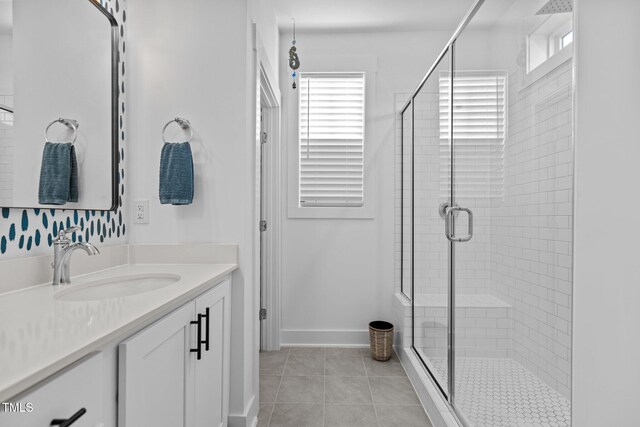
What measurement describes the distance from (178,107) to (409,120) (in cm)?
175

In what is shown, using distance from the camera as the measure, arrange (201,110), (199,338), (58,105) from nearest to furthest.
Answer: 1. (199,338)
2. (58,105)
3. (201,110)

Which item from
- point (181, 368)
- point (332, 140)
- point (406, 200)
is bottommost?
point (181, 368)

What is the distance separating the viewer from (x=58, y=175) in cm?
126

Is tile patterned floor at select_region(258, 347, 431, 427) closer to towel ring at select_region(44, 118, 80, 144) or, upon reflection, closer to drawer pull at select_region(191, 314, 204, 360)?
drawer pull at select_region(191, 314, 204, 360)

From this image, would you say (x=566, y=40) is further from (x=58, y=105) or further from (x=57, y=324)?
(x=58, y=105)

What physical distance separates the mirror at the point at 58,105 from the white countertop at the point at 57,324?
36 centimetres

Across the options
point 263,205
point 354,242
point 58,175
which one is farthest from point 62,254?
point 354,242

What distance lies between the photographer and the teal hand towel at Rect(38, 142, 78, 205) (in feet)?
3.97

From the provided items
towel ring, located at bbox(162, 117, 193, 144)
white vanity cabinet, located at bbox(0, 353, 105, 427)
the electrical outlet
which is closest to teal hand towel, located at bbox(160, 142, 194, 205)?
towel ring, located at bbox(162, 117, 193, 144)

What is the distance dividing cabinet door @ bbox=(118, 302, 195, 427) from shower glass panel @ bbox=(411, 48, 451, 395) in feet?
4.42

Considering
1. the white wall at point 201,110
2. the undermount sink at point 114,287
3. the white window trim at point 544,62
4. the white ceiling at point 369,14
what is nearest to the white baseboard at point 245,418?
the white wall at point 201,110

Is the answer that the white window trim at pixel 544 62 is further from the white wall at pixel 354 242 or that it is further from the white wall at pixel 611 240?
the white wall at pixel 354 242

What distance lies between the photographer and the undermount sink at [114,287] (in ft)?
3.71

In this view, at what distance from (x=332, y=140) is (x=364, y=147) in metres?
0.28
